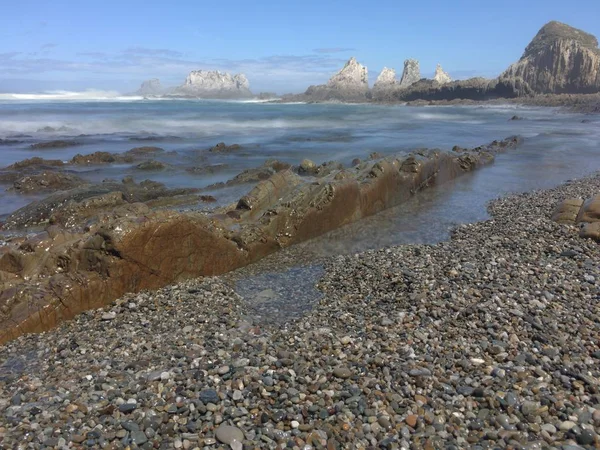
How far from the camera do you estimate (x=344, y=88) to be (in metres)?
142

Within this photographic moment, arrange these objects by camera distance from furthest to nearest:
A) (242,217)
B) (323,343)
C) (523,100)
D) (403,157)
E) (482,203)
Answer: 1. (523,100)
2. (403,157)
3. (482,203)
4. (242,217)
5. (323,343)

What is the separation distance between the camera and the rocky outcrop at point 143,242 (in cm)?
630

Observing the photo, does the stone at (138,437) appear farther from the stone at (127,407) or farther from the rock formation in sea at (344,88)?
the rock formation in sea at (344,88)

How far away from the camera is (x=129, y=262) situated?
6.91 metres

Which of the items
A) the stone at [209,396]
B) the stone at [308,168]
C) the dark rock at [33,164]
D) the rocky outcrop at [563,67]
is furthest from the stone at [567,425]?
the rocky outcrop at [563,67]

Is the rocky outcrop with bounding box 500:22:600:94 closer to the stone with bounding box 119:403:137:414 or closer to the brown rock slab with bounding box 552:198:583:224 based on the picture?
the brown rock slab with bounding box 552:198:583:224

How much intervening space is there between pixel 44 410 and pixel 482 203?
1201 centimetres

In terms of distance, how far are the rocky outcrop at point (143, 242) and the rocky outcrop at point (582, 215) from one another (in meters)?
4.19

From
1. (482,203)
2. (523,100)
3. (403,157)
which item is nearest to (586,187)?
(482,203)

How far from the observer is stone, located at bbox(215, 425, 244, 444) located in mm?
3668

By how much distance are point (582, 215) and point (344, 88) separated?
13865 cm

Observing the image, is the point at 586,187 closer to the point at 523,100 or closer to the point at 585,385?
the point at 585,385

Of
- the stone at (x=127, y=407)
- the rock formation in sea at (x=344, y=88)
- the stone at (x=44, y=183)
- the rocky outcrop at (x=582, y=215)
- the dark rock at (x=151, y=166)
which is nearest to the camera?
the stone at (x=127, y=407)

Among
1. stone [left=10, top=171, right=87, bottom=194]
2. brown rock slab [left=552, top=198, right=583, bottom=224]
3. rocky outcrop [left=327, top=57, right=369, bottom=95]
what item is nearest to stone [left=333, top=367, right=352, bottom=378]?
brown rock slab [left=552, top=198, right=583, bottom=224]
